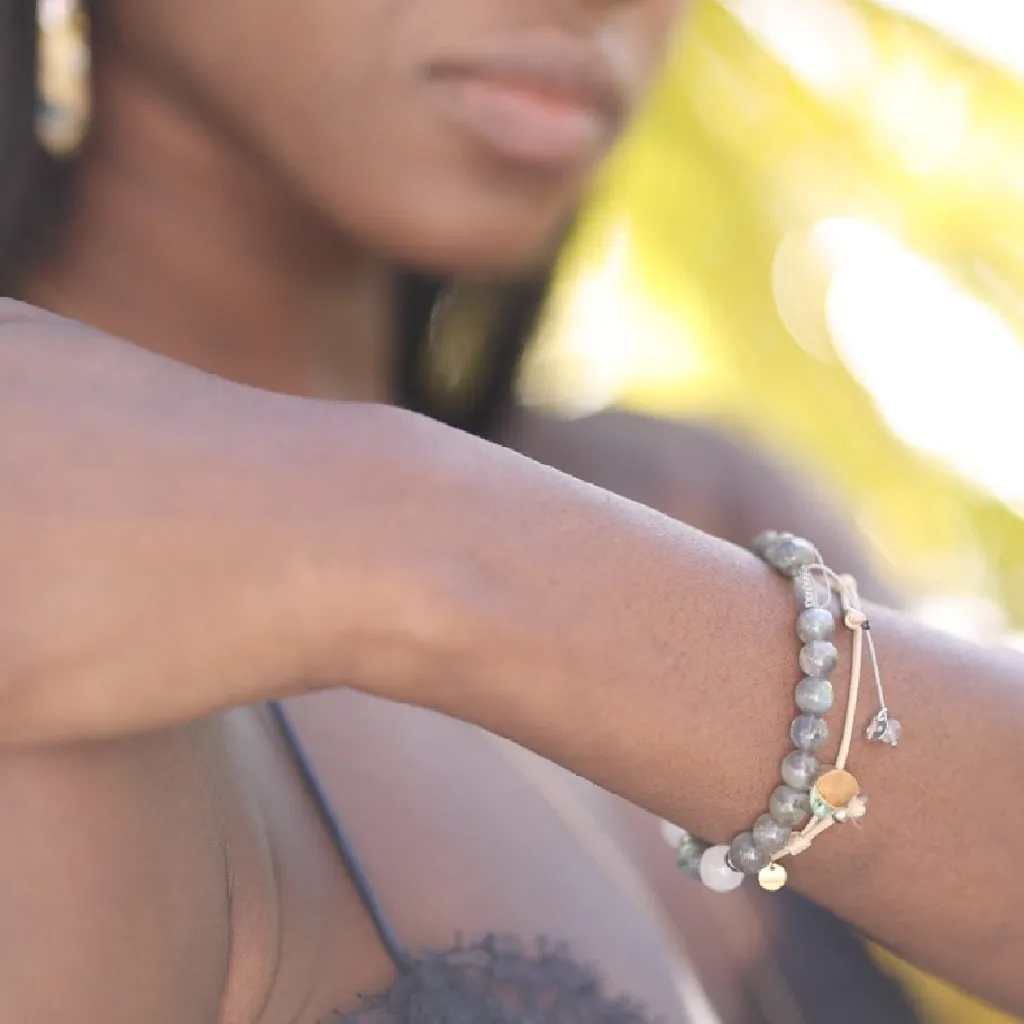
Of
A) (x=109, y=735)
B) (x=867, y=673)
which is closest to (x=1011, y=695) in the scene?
(x=867, y=673)

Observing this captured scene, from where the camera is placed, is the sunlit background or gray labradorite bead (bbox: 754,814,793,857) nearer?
gray labradorite bead (bbox: 754,814,793,857)

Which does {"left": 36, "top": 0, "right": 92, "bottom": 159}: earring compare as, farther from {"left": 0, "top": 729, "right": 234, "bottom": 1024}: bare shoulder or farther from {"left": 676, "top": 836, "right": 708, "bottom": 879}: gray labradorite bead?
{"left": 676, "top": 836, "right": 708, "bottom": 879}: gray labradorite bead

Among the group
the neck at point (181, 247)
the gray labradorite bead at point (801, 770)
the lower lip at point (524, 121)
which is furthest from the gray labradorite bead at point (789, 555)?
the neck at point (181, 247)

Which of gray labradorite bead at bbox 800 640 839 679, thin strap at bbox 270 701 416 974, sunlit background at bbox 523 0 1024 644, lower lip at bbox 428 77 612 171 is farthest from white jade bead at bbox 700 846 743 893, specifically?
sunlit background at bbox 523 0 1024 644

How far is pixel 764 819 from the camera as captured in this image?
0.61m

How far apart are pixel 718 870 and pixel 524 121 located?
2.09 ft

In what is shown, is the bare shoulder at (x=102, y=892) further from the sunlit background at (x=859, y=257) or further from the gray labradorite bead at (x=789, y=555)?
the sunlit background at (x=859, y=257)

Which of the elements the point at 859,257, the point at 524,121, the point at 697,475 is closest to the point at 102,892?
the point at 524,121

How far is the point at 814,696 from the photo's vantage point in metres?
0.60

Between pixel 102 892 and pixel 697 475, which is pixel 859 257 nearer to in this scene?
pixel 697 475

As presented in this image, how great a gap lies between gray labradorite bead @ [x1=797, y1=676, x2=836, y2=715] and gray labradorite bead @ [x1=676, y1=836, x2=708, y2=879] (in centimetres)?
11

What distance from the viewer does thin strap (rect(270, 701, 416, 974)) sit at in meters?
0.82

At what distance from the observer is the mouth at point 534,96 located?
96cm

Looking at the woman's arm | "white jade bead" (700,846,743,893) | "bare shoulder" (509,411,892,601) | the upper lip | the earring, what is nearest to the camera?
the woman's arm
